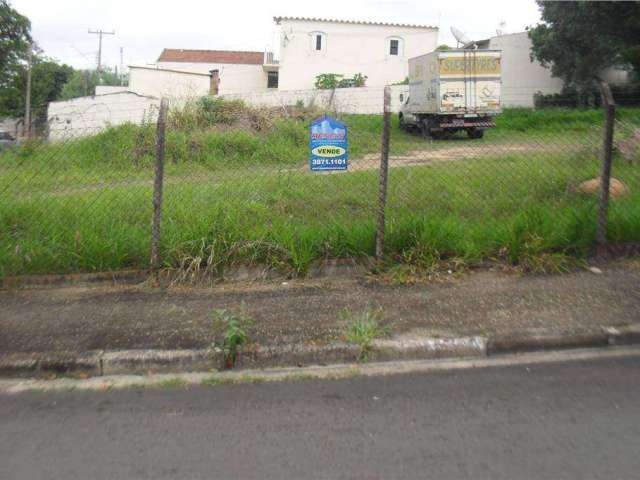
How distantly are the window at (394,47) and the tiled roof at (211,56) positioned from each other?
12970mm

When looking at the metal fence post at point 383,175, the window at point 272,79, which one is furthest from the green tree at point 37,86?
the metal fence post at point 383,175

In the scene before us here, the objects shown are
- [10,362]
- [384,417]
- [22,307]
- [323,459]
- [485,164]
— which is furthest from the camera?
[485,164]

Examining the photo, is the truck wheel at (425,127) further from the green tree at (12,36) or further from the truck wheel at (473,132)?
the green tree at (12,36)

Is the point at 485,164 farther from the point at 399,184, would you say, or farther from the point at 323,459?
the point at 323,459

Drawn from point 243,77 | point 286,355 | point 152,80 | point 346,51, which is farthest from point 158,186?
point 243,77

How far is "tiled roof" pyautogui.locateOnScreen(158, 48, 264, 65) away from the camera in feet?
155

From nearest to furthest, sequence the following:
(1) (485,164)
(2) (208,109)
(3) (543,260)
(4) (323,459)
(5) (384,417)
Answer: (4) (323,459) < (5) (384,417) < (3) (543,260) < (1) (485,164) < (2) (208,109)

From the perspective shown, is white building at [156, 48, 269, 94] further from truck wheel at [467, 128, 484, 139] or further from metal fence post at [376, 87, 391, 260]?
metal fence post at [376, 87, 391, 260]

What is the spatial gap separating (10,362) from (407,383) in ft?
9.33

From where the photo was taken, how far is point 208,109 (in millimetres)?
16688

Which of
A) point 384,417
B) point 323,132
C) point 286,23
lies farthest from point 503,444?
point 286,23

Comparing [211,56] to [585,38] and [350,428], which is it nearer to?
[585,38]

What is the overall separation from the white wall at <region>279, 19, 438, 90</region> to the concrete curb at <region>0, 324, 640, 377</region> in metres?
32.4

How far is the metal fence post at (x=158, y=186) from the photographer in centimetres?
618
